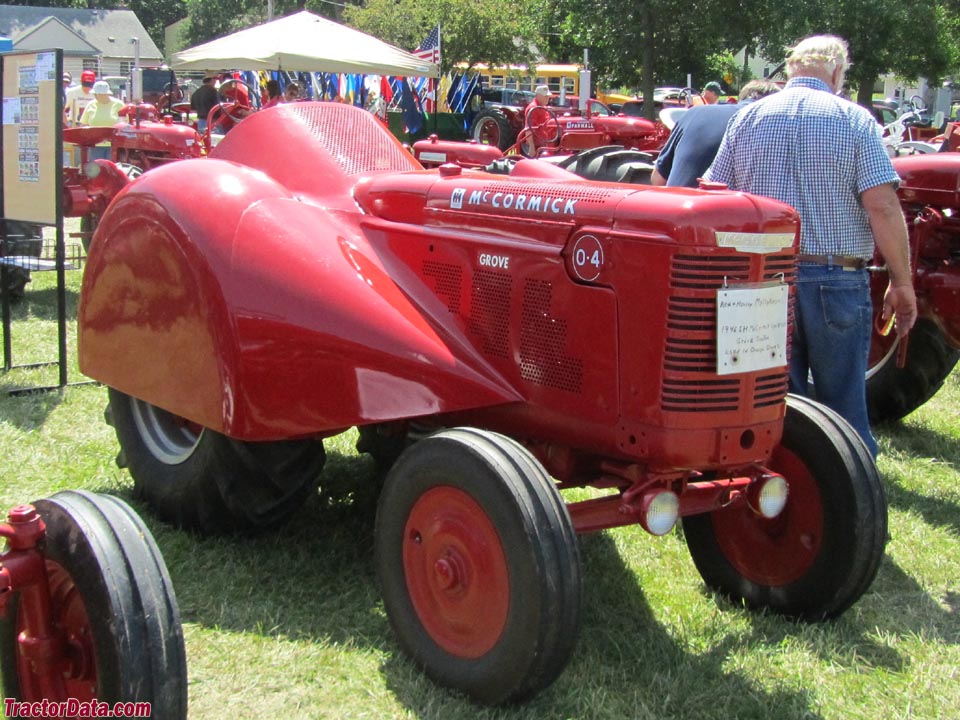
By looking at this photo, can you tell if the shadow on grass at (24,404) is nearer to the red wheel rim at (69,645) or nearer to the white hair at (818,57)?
the red wheel rim at (69,645)

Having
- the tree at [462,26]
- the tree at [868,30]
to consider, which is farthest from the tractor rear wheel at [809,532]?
the tree at [462,26]

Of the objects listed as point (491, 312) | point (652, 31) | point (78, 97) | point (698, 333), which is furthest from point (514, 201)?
point (652, 31)

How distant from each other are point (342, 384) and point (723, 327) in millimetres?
1166

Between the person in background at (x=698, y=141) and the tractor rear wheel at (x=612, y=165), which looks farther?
the tractor rear wheel at (x=612, y=165)

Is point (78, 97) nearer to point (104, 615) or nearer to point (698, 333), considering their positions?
point (698, 333)

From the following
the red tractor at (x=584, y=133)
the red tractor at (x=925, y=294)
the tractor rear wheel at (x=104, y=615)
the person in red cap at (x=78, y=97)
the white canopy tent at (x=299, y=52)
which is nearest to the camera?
the tractor rear wheel at (x=104, y=615)

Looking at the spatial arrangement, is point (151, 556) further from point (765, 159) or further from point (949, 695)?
point (765, 159)

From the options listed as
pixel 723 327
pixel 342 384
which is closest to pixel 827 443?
pixel 723 327

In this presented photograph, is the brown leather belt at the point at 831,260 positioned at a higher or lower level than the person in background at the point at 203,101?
lower

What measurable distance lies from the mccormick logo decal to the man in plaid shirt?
116cm

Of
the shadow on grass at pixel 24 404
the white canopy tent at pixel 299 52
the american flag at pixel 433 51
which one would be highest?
the american flag at pixel 433 51

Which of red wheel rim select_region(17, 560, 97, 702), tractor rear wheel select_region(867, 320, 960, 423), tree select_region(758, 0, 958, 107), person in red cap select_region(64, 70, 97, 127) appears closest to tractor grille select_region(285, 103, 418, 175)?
red wheel rim select_region(17, 560, 97, 702)

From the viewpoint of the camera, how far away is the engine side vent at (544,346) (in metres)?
3.21

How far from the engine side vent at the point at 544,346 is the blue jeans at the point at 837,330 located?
1.28 m
